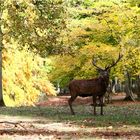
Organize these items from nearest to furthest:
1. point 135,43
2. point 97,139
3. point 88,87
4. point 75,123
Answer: point 97,139 → point 75,123 → point 88,87 → point 135,43

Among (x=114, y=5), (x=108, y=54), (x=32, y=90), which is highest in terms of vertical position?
(x=114, y=5)

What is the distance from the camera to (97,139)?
12.0 metres

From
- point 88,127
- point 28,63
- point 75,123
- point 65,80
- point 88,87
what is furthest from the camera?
point 65,80

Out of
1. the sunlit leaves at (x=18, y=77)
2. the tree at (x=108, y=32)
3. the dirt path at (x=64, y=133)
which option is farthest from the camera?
the sunlit leaves at (x=18, y=77)

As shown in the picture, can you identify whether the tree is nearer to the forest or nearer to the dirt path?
the forest

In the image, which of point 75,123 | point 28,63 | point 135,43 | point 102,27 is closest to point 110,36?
point 102,27

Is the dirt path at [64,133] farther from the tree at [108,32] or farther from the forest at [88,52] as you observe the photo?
the tree at [108,32]

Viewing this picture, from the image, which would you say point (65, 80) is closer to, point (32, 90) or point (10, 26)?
point (32, 90)

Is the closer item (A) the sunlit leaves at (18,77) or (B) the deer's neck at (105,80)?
(B) the deer's neck at (105,80)

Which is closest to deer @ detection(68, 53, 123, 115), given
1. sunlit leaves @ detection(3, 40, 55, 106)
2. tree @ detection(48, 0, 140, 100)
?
tree @ detection(48, 0, 140, 100)

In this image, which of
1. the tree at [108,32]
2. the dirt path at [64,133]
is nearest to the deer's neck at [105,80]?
the dirt path at [64,133]

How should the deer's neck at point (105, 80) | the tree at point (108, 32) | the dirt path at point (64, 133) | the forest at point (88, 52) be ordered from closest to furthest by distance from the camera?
the dirt path at point (64, 133), the deer's neck at point (105, 80), the forest at point (88, 52), the tree at point (108, 32)

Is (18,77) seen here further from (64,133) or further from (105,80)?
(64,133)

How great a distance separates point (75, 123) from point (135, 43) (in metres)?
15.5
